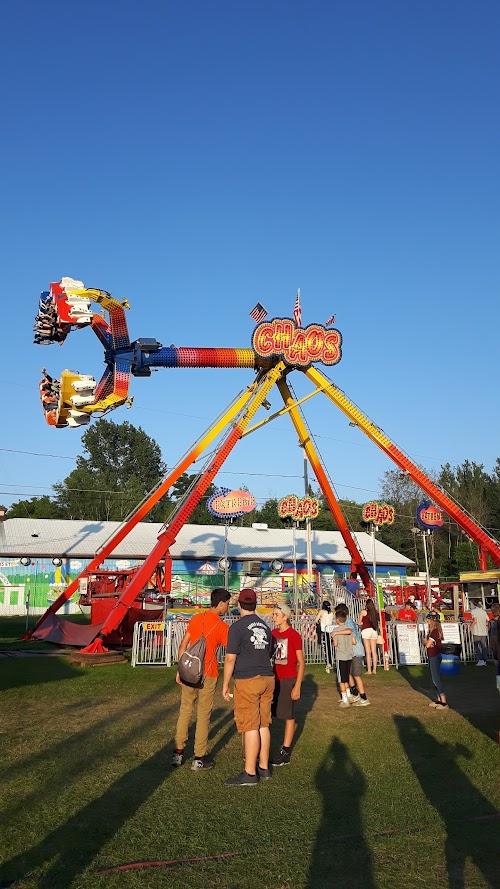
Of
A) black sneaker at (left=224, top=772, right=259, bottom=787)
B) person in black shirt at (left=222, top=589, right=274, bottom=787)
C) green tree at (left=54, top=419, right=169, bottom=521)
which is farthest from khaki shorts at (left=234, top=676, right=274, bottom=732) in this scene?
green tree at (left=54, top=419, right=169, bottom=521)

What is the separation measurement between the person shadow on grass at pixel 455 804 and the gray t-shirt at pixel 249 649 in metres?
Result: 1.97

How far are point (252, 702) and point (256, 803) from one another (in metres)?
0.98

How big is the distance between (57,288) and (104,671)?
9463 millimetres

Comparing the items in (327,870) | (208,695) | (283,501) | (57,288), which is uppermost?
(57,288)

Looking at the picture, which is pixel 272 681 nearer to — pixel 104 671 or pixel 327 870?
pixel 327 870

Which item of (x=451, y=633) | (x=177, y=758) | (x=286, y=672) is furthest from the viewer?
(x=451, y=633)

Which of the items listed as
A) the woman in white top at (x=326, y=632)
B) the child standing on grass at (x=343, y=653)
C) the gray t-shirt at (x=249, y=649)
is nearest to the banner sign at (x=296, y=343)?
the woman in white top at (x=326, y=632)

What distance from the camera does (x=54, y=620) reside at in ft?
68.6

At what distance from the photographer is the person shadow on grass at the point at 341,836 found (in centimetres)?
474

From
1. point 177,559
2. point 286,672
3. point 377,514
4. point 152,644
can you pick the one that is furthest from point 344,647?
point 177,559

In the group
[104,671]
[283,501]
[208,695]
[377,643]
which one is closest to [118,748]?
[208,695]

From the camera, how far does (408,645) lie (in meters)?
17.1

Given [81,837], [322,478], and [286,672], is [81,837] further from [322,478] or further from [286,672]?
[322,478]

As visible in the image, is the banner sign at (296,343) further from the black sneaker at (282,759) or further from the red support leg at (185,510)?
the black sneaker at (282,759)
